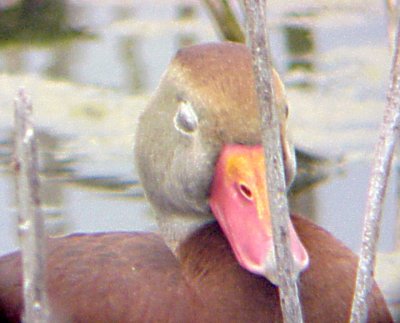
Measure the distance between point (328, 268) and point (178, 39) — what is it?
3244 millimetres

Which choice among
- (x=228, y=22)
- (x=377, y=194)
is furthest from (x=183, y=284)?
(x=228, y=22)

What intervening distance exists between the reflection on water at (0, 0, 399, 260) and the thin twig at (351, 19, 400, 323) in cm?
191

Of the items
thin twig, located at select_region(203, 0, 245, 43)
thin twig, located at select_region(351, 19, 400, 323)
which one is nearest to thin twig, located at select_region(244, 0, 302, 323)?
thin twig, located at select_region(351, 19, 400, 323)

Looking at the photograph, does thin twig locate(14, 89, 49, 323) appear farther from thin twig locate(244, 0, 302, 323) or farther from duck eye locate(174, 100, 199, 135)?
duck eye locate(174, 100, 199, 135)

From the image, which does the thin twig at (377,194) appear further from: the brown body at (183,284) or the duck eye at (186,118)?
the duck eye at (186,118)

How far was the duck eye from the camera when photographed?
336cm

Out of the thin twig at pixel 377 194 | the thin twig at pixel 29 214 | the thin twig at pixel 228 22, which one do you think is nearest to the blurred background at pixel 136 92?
the thin twig at pixel 228 22

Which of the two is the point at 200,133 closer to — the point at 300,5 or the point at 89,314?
the point at 89,314

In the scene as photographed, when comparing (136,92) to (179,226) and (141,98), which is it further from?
(179,226)

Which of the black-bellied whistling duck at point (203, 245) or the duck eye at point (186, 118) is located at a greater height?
the duck eye at point (186, 118)

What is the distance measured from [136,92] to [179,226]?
7.93 ft

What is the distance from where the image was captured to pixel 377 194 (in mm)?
2551

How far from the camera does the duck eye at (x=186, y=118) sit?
3.36m

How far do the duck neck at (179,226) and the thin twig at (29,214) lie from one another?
0.82m
